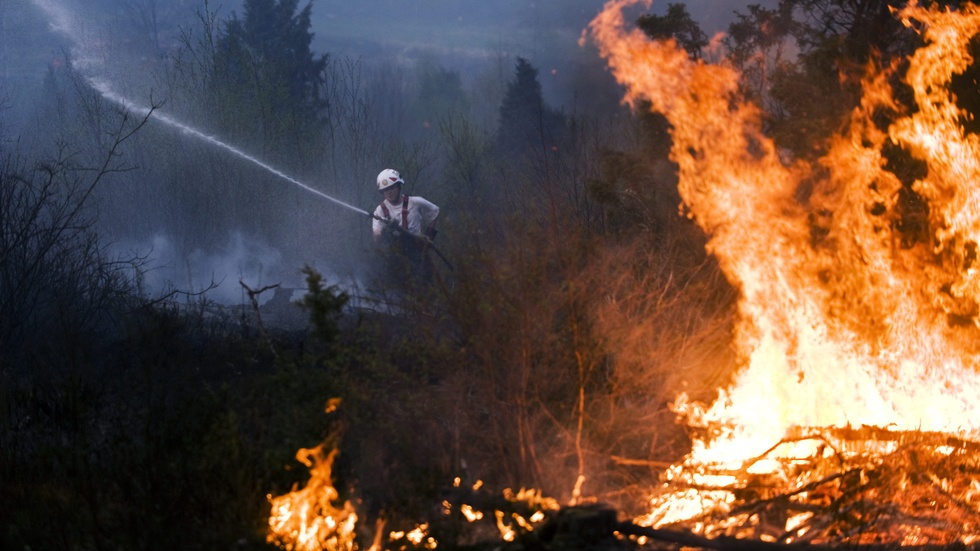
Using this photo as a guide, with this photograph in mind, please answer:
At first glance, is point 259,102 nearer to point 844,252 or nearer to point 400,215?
point 400,215

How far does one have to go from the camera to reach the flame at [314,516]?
5465mm

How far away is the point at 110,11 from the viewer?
46656 mm

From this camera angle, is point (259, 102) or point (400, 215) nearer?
point (400, 215)

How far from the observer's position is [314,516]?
5.55 m

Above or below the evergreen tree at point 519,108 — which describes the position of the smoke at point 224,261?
below

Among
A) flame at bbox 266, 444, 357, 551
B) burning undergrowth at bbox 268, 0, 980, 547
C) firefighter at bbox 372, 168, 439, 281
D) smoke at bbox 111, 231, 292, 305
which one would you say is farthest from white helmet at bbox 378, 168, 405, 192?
smoke at bbox 111, 231, 292, 305

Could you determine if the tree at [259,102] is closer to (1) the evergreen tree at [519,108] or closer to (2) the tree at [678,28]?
(1) the evergreen tree at [519,108]

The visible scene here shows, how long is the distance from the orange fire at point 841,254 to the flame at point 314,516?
2.79 m

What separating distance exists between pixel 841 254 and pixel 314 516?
5.37m

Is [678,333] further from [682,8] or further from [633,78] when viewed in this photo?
[682,8]

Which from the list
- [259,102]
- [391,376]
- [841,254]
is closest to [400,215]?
[391,376]

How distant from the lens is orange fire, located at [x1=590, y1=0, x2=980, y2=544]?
7.80m

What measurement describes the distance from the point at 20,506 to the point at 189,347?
2114mm

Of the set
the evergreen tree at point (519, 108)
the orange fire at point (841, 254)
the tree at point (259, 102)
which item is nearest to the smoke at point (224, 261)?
the tree at point (259, 102)
